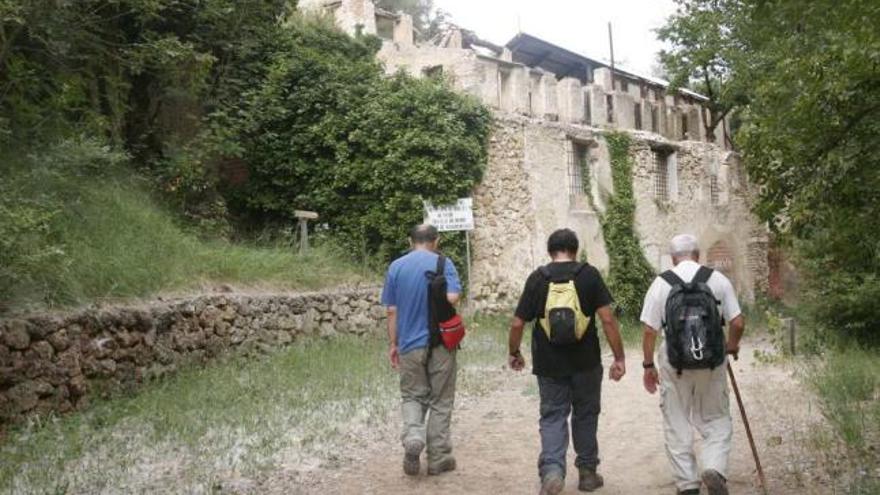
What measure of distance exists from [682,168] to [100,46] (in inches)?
616

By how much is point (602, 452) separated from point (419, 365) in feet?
6.47

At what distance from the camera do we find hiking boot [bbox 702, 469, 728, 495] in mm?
4832

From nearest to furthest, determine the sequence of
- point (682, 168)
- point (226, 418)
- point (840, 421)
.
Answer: point (840, 421) → point (226, 418) → point (682, 168)

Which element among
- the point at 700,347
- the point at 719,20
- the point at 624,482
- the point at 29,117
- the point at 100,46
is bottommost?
the point at 624,482

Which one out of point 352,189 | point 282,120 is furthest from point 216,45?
point 352,189

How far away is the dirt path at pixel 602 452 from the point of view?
562 centimetres

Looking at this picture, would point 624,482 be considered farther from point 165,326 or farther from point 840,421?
point 165,326

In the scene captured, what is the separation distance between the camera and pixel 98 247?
916cm

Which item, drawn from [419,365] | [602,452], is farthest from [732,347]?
[419,365]

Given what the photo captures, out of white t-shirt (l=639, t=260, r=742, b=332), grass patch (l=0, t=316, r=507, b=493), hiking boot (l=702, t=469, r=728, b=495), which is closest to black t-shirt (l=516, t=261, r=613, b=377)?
white t-shirt (l=639, t=260, r=742, b=332)

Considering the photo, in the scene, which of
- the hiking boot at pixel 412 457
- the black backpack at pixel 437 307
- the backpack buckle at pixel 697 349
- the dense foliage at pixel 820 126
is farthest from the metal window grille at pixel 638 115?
the backpack buckle at pixel 697 349

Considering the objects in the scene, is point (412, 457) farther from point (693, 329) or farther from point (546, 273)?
point (693, 329)

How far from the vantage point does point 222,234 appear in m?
13.8

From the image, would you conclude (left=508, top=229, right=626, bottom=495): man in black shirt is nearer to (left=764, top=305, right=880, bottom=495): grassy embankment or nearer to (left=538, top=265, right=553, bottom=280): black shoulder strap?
(left=538, top=265, right=553, bottom=280): black shoulder strap
